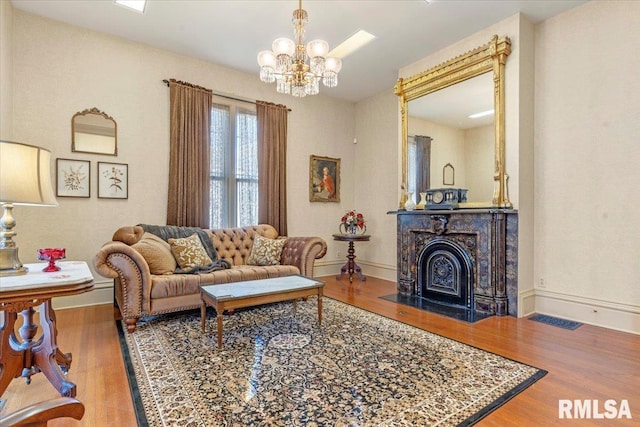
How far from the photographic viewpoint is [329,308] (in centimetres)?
377

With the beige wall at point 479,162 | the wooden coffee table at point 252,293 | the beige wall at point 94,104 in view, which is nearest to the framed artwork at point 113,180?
the beige wall at point 94,104

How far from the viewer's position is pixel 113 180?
4.06 meters

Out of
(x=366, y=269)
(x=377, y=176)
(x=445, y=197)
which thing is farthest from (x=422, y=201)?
(x=366, y=269)

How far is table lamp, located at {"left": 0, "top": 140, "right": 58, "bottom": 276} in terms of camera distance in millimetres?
1623

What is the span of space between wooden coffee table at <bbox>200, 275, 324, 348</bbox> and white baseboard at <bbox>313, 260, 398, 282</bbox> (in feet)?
8.28

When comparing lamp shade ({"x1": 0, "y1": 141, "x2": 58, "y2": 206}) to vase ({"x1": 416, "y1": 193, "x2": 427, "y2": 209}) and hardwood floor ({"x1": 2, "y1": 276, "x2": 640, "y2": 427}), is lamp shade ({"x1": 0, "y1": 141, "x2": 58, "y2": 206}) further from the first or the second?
vase ({"x1": 416, "y1": 193, "x2": 427, "y2": 209})

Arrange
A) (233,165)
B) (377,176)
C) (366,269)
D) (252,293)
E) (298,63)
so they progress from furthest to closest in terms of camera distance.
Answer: (366,269)
(377,176)
(233,165)
(298,63)
(252,293)

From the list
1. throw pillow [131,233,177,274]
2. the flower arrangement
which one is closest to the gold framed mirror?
the flower arrangement

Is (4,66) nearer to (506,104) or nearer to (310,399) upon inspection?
(310,399)

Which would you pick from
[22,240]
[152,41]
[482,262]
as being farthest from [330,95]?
[22,240]

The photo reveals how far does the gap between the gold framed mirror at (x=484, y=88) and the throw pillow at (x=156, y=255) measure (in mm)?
3630

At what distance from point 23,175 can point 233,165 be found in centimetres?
331

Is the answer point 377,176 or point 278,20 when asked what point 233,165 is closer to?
point 278,20

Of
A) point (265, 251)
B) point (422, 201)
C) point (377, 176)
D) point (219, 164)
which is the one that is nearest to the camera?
point (265, 251)
